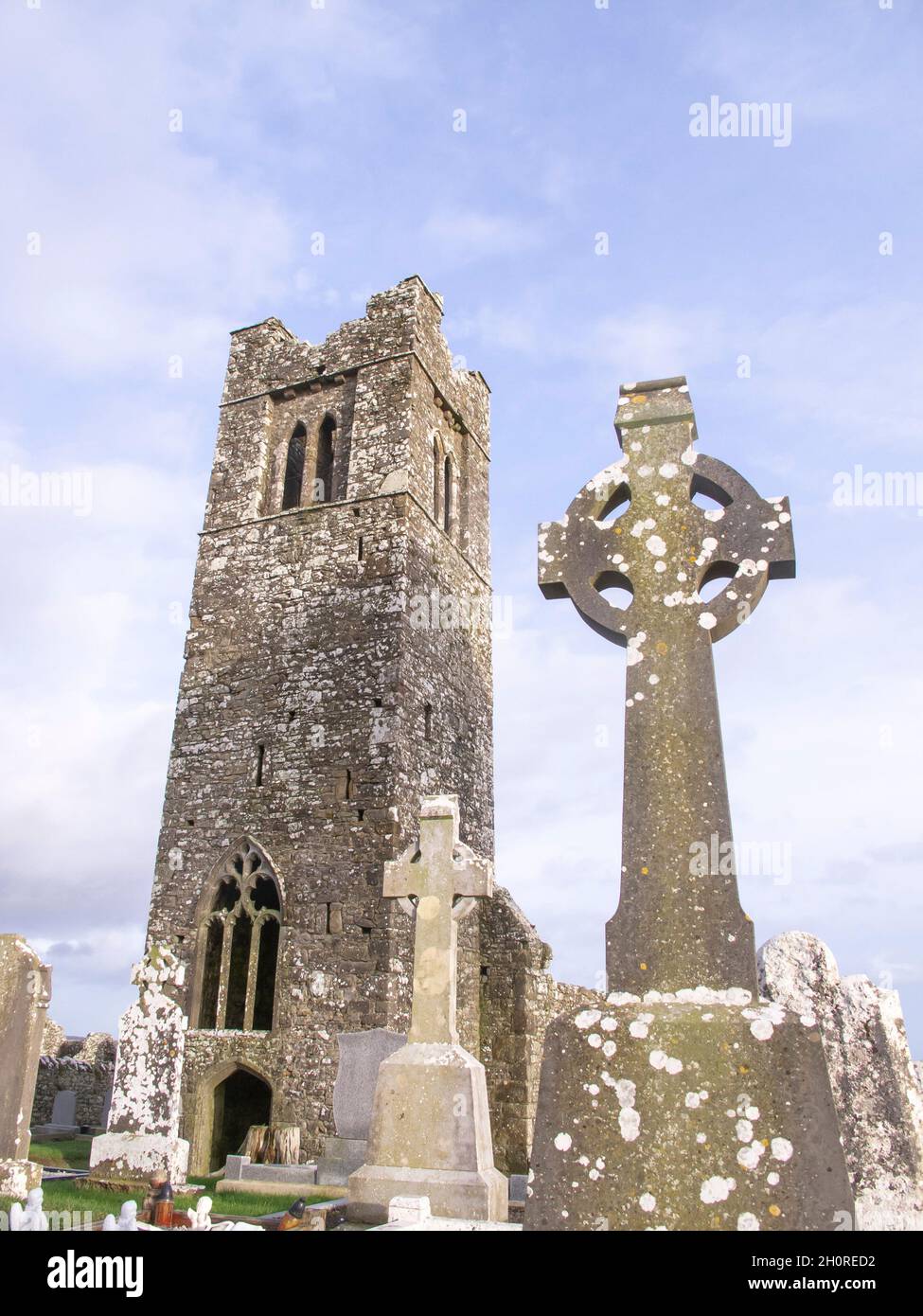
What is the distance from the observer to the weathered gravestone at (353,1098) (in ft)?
30.0

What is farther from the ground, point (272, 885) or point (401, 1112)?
point (272, 885)

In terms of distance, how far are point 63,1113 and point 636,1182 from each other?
17002 mm

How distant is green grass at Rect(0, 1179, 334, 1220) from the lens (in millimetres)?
6930

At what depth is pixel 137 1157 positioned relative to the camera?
8.69 meters

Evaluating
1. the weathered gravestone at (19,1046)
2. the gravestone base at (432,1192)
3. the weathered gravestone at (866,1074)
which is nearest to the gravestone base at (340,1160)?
the weathered gravestone at (19,1046)

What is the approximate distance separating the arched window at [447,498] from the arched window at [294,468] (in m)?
2.75

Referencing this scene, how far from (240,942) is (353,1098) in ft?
13.6

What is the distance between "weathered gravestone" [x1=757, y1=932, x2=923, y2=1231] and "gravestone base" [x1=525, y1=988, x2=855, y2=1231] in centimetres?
109

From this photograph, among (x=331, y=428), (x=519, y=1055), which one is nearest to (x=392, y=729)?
(x=519, y=1055)

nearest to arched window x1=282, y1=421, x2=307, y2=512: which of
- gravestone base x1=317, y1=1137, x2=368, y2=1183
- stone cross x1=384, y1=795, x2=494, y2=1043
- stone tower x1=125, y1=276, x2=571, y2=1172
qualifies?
stone tower x1=125, y1=276, x2=571, y2=1172

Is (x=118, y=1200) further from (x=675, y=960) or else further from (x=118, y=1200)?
(x=675, y=960)

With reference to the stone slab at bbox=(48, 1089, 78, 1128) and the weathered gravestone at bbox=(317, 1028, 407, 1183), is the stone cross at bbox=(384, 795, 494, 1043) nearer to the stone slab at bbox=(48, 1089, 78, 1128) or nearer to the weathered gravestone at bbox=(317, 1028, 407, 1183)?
the weathered gravestone at bbox=(317, 1028, 407, 1183)
